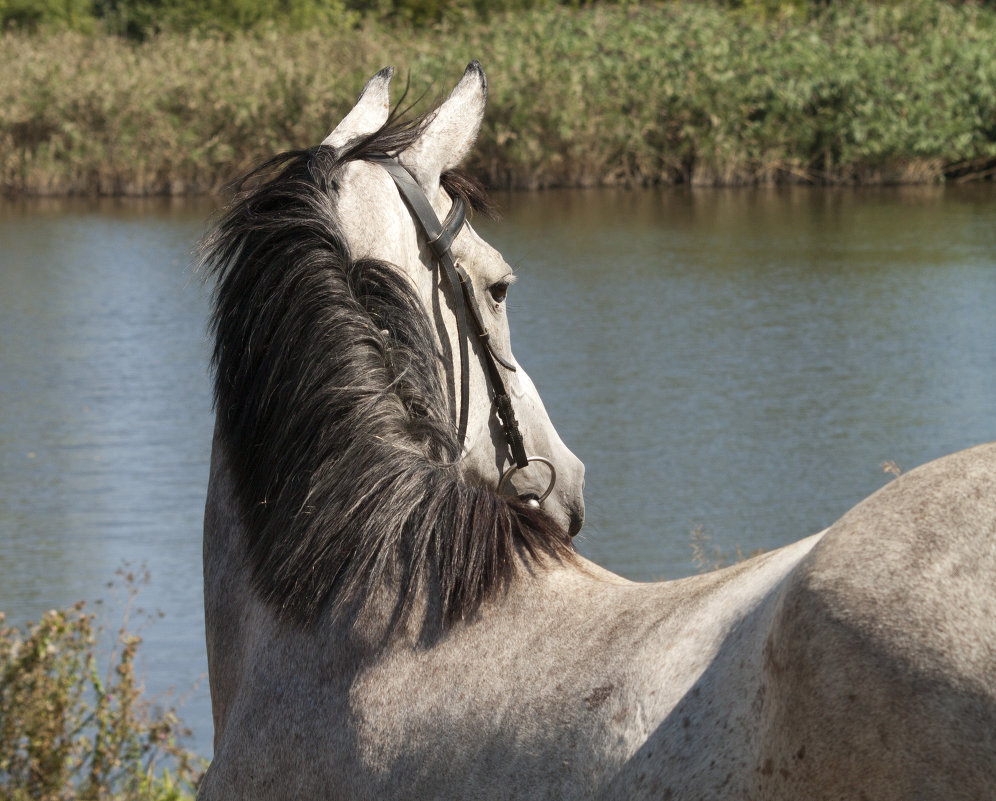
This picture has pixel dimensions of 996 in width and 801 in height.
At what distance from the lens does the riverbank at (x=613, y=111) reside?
16375 mm

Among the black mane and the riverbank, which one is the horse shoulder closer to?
the black mane

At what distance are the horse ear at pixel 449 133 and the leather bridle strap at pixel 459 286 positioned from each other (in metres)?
0.04

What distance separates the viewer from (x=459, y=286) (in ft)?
5.64

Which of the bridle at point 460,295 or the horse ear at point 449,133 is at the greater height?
the horse ear at point 449,133

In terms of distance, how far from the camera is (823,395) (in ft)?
23.0

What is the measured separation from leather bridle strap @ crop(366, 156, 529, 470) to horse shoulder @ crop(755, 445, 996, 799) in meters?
0.87

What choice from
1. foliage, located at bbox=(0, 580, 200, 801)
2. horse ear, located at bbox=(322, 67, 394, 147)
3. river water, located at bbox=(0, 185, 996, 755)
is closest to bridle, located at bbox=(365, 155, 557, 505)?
horse ear, located at bbox=(322, 67, 394, 147)

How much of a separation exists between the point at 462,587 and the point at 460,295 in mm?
550

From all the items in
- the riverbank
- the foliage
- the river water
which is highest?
the riverbank

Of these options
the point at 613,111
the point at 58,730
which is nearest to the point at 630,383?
the point at 58,730

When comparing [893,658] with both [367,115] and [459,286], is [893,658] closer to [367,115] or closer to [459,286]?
[459,286]

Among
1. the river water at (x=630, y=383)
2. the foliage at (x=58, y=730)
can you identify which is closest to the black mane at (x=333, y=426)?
the river water at (x=630, y=383)

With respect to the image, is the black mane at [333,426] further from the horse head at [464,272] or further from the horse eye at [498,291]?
the horse eye at [498,291]

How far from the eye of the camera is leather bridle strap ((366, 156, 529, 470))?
1.71 m
